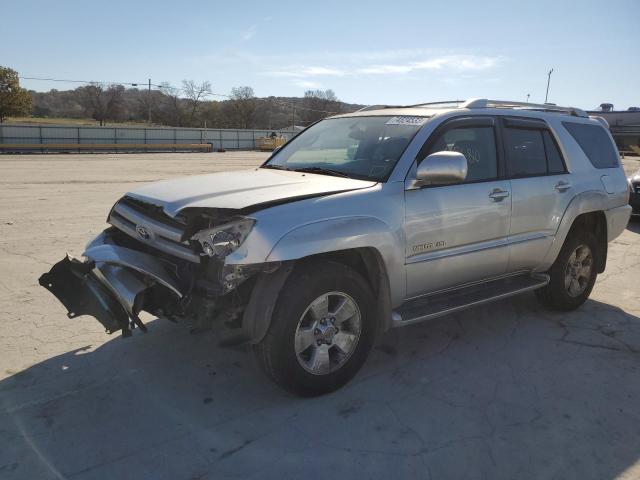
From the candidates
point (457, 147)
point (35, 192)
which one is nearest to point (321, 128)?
point (457, 147)

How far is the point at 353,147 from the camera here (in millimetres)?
4262

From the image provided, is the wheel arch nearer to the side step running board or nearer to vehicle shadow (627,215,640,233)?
the side step running board

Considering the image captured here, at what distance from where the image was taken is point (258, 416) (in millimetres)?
3197

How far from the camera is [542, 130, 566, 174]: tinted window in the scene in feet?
15.8

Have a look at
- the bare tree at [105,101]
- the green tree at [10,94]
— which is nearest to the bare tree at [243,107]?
the bare tree at [105,101]

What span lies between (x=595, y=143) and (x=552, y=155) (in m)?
0.86

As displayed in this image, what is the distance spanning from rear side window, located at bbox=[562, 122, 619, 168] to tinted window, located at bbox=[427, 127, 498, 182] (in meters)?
1.23

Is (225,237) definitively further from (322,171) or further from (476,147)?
(476,147)

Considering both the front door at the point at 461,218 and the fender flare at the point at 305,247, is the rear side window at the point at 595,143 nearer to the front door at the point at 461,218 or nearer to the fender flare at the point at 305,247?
the front door at the point at 461,218

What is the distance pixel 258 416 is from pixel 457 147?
8.35 feet

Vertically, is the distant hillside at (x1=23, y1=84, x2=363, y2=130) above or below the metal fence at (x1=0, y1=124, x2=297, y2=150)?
above

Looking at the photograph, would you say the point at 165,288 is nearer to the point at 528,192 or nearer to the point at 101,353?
the point at 101,353

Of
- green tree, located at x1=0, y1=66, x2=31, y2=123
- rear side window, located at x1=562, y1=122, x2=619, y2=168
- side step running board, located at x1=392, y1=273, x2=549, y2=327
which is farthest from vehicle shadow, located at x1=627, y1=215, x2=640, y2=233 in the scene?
green tree, located at x1=0, y1=66, x2=31, y2=123

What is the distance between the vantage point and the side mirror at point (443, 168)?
3.52 metres
